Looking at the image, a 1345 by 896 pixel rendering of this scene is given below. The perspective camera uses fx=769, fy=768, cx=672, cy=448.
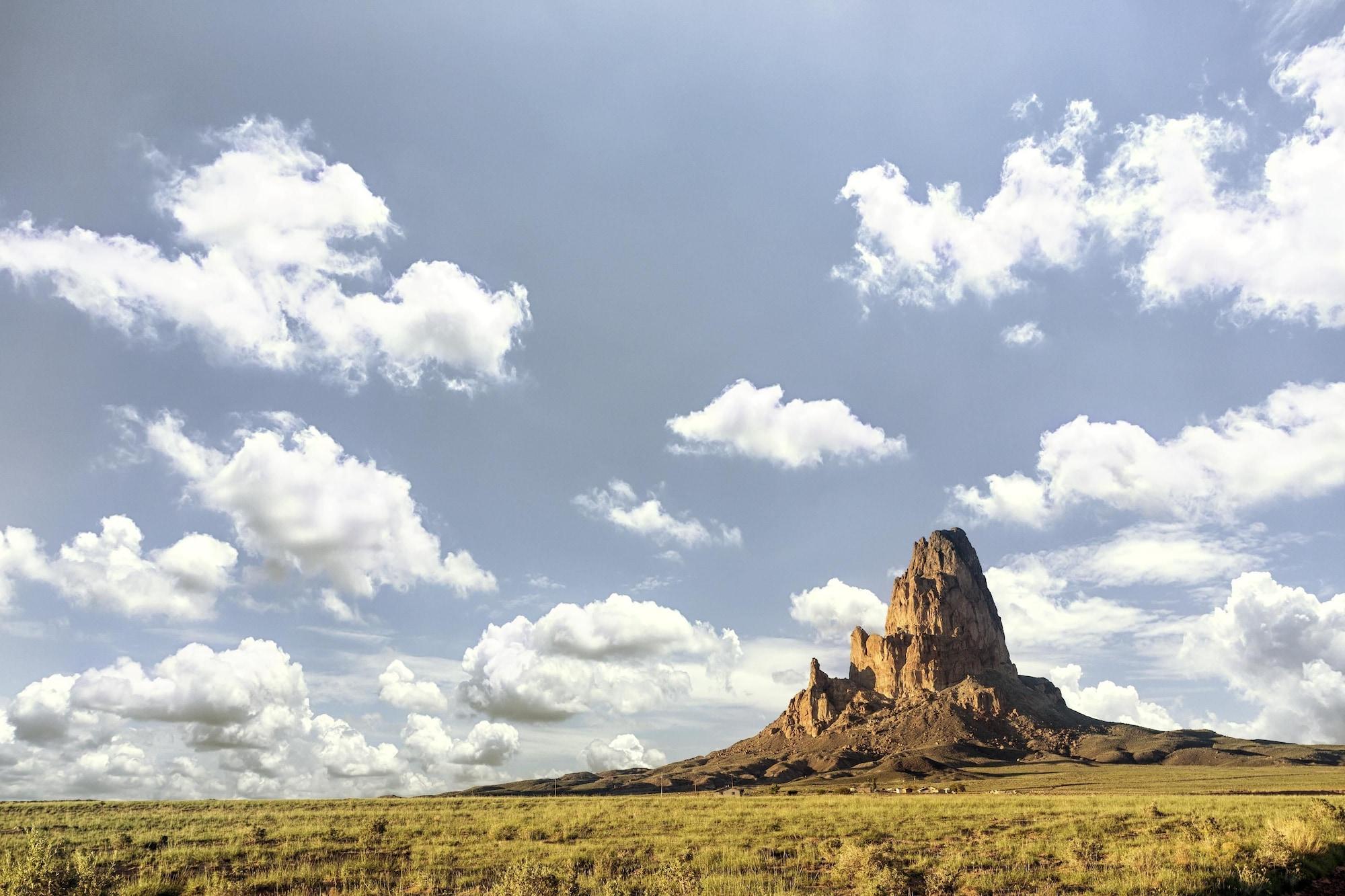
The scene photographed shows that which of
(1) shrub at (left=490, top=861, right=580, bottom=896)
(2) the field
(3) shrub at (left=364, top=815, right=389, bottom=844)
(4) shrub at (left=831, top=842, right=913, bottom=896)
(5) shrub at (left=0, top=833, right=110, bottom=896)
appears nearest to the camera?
(1) shrub at (left=490, top=861, right=580, bottom=896)

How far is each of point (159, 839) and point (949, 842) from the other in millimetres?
32621

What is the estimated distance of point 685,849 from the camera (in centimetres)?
2758

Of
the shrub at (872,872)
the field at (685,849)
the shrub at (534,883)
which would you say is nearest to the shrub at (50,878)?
the field at (685,849)

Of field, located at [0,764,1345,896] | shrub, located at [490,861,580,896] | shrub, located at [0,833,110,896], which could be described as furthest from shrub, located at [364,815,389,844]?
shrub, located at [490,861,580,896]

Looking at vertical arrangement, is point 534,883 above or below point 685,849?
above

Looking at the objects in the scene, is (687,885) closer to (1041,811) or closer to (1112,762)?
(1041,811)

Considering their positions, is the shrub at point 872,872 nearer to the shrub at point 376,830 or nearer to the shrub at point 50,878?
the shrub at point 50,878

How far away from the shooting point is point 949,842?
1198 inches

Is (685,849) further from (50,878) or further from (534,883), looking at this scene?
(50,878)

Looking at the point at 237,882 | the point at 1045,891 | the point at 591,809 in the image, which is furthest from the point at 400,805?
the point at 1045,891

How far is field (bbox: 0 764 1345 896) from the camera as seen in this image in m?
20.4

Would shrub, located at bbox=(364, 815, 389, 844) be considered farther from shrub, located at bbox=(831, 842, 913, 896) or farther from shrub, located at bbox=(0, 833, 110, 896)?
shrub, located at bbox=(831, 842, 913, 896)

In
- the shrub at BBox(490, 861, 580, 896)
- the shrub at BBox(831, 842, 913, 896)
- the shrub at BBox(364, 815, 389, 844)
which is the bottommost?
the shrub at BBox(364, 815, 389, 844)

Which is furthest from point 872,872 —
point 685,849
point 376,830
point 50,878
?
point 376,830
